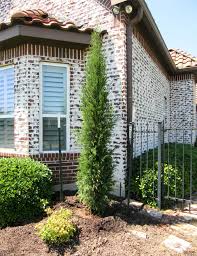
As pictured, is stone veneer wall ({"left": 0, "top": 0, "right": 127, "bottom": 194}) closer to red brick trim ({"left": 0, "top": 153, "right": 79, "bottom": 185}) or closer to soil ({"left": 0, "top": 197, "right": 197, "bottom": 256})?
red brick trim ({"left": 0, "top": 153, "right": 79, "bottom": 185})

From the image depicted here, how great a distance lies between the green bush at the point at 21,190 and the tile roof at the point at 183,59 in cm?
900

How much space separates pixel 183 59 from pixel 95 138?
9381 millimetres

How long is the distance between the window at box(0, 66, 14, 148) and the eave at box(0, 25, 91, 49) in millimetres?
632

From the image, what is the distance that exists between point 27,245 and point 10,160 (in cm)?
197

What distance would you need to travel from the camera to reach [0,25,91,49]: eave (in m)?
6.31

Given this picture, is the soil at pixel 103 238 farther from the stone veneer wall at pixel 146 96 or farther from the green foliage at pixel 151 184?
the stone veneer wall at pixel 146 96

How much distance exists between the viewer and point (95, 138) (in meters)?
5.77

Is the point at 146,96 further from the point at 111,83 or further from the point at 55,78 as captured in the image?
the point at 55,78

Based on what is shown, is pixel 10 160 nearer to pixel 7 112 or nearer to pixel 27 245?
pixel 7 112

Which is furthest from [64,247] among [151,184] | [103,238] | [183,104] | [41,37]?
[183,104]

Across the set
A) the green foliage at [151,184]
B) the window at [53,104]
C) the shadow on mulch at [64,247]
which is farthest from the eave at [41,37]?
the shadow on mulch at [64,247]

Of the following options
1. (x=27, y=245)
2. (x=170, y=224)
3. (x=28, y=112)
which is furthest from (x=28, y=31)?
(x=170, y=224)

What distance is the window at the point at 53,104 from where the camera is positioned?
22.8ft

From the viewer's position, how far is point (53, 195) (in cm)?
670
